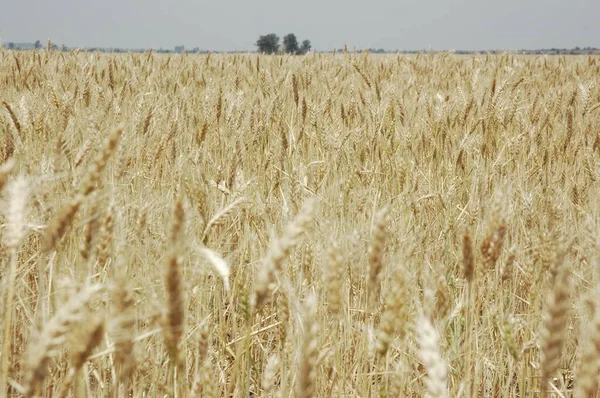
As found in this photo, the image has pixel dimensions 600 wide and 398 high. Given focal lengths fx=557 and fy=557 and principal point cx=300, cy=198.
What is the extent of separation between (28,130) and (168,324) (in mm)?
1817

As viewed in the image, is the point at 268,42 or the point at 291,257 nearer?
the point at 291,257

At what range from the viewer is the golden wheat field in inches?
24.5

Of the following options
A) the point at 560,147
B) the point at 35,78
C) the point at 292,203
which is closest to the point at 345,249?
the point at 292,203

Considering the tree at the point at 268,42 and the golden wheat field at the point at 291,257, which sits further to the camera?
the tree at the point at 268,42

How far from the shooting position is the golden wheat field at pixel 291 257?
0.62 metres

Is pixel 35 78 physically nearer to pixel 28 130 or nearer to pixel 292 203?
pixel 28 130

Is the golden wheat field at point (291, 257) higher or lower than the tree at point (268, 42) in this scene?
lower

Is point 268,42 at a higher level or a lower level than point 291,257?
higher

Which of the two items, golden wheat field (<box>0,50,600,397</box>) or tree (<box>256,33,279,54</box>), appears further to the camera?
tree (<box>256,33,279,54</box>)

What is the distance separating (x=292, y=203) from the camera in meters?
1.60

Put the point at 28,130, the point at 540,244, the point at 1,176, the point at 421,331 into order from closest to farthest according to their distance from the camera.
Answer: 1. the point at 421,331
2. the point at 1,176
3. the point at 540,244
4. the point at 28,130

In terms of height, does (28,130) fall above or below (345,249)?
above

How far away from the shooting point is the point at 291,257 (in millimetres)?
1479

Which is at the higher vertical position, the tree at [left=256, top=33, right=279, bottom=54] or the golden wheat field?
the tree at [left=256, top=33, right=279, bottom=54]
